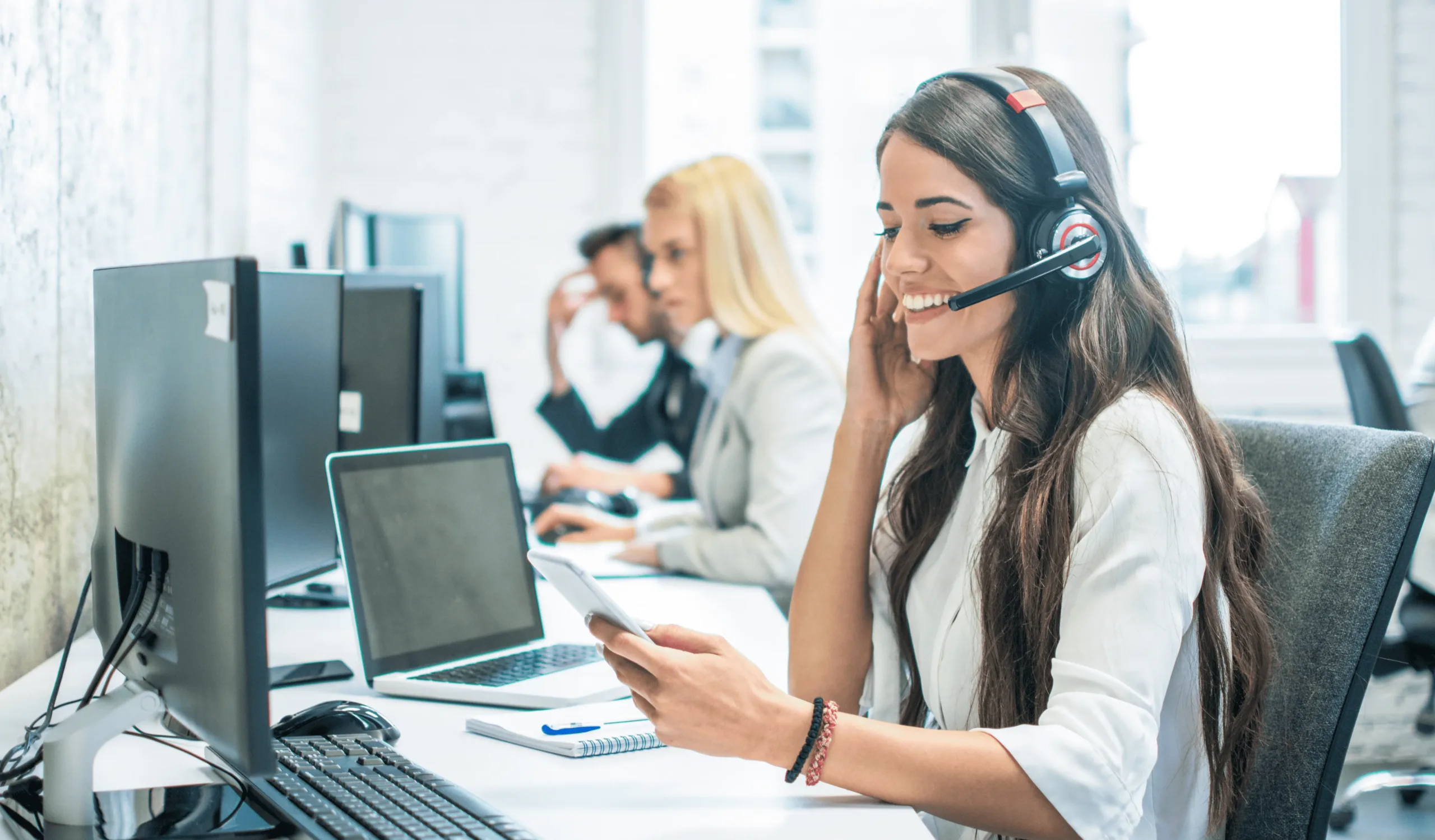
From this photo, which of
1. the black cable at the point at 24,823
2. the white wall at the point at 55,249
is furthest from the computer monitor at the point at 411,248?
the black cable at the point at 24,823

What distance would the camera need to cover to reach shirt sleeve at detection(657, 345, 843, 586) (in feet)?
5.87

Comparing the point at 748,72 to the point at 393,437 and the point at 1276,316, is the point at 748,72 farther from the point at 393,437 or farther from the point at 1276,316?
the point at 393,437

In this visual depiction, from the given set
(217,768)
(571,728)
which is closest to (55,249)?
(217,768)

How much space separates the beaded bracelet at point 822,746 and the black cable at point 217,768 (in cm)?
42

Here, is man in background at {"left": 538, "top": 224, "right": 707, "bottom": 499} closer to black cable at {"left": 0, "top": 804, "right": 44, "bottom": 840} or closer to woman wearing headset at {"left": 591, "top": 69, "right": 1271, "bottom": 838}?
woman wearing headset at {"left": 591, "top": 69, "right": 1271, "bottom": 838}

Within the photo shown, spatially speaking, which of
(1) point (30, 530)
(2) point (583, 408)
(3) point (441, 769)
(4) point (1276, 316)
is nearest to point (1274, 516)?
(3) point (441, 769)

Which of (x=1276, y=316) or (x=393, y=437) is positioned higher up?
(x=1276, y=316)

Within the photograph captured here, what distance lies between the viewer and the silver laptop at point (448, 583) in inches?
45.6

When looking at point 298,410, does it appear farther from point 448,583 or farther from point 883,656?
point 883,656

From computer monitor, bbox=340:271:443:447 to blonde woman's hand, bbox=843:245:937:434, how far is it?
0.62 m

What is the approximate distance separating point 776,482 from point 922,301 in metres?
0.78

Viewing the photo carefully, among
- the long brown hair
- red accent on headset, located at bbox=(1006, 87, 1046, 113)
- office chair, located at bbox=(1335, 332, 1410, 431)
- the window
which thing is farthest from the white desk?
the window

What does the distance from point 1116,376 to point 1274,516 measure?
0.21 metres

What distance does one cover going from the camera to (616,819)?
0.83m
